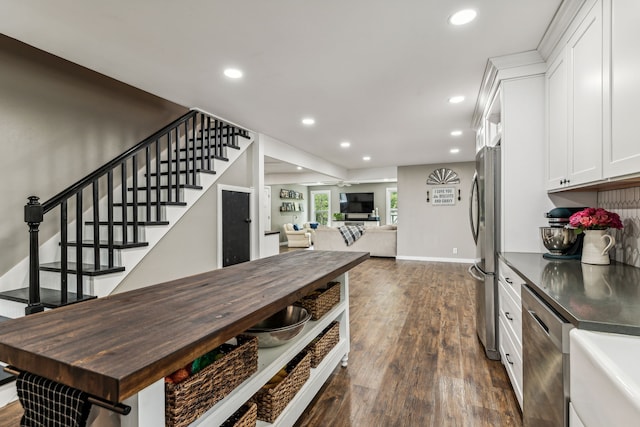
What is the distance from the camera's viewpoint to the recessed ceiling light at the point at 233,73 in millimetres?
2746

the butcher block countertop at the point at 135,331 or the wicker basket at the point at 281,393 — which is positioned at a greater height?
the butcher block countertop at the point at 135,331

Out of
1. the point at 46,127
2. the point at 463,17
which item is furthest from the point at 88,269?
the point at 463,17

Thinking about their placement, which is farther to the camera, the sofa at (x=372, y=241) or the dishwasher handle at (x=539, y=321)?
the sofa at (x=372, y=241)

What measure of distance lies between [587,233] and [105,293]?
3455 millimetres

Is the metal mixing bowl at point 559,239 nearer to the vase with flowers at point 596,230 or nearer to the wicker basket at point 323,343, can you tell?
the vase with flowers at point 596,230

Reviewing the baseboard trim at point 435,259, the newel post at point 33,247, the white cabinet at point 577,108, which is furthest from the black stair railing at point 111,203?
the baseboard trim at point 435,259

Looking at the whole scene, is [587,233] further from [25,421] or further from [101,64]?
[101,64]

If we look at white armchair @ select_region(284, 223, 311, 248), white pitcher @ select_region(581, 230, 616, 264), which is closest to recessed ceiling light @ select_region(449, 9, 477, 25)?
white pitcher @ select_region(581, 230, 616, 264)

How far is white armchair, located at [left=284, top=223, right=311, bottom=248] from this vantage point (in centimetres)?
1043

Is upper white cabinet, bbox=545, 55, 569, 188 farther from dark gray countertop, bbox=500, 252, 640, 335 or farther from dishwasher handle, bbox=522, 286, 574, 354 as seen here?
dishwasher handle, bbox=522, 286, 574, 354

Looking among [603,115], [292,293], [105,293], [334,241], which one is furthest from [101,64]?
[334,241]

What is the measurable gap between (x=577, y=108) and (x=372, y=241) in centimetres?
659

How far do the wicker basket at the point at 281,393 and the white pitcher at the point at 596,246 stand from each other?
181 cm

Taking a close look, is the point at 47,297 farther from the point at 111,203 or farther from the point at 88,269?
the point at 111,203
